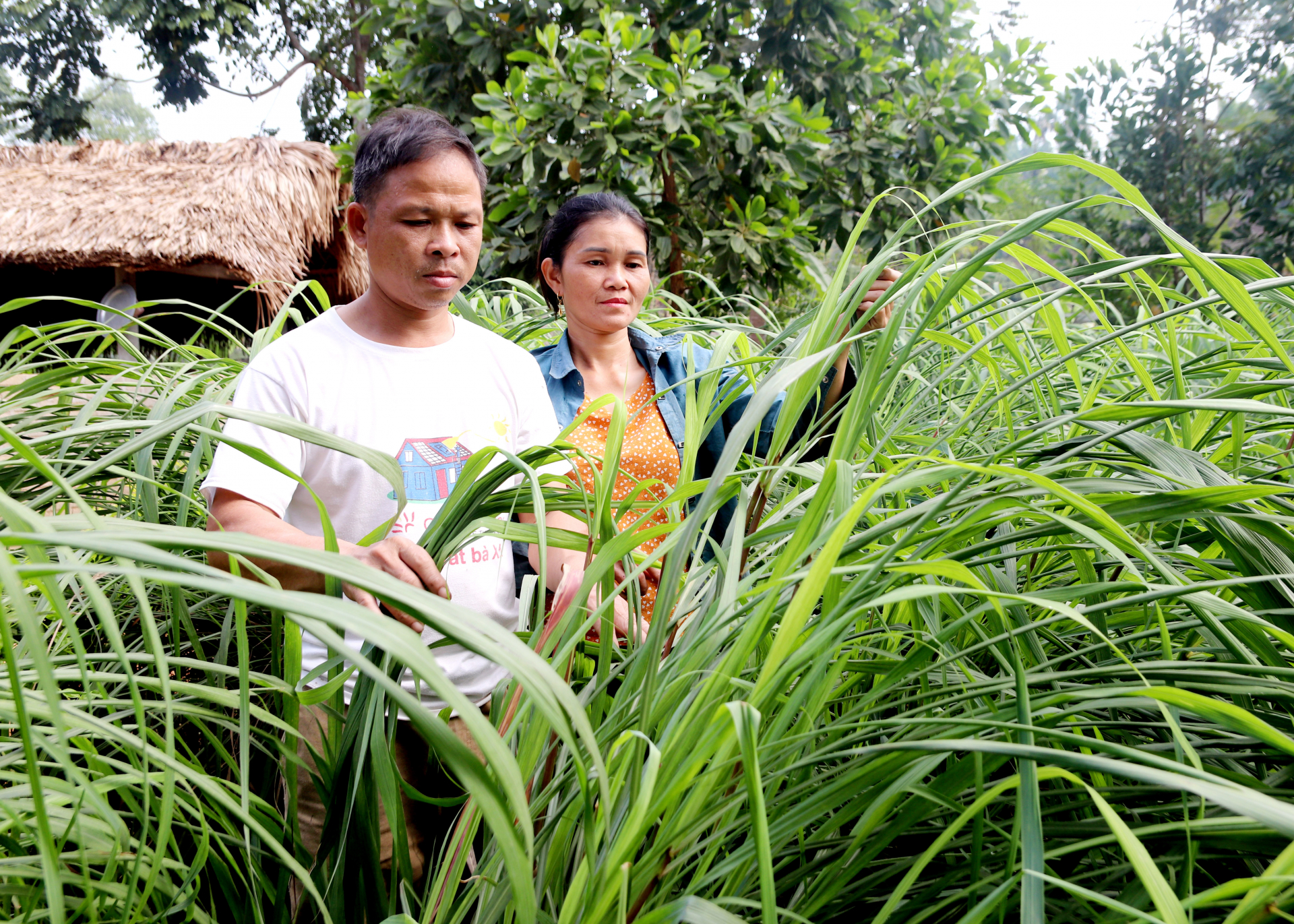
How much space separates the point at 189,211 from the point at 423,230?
6.64 m

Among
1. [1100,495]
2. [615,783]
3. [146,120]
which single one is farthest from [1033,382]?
[146,120]

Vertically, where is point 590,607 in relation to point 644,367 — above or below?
below

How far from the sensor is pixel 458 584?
1.10 m

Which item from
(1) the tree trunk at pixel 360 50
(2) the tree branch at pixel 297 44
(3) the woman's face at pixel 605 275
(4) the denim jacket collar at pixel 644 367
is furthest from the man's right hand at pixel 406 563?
(2) the tree branch at pixel 297 44

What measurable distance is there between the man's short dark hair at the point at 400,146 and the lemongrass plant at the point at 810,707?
581 mm

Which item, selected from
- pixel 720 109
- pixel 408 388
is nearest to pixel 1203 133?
pixel 720 109

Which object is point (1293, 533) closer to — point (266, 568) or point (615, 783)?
point (615, 783)

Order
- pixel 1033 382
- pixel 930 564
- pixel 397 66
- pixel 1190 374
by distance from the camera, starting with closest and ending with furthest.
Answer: pixel 930 564
pixel 1190 374
pixel 1033 382
pixel 397 66

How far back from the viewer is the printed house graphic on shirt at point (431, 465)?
3.48ft

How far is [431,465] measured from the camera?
1.08 meters

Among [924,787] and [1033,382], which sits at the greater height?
[1033,382]

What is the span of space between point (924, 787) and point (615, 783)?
0.15 metres

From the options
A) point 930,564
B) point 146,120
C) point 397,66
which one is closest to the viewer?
point 930,564

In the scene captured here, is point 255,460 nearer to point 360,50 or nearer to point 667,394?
point 667,394
